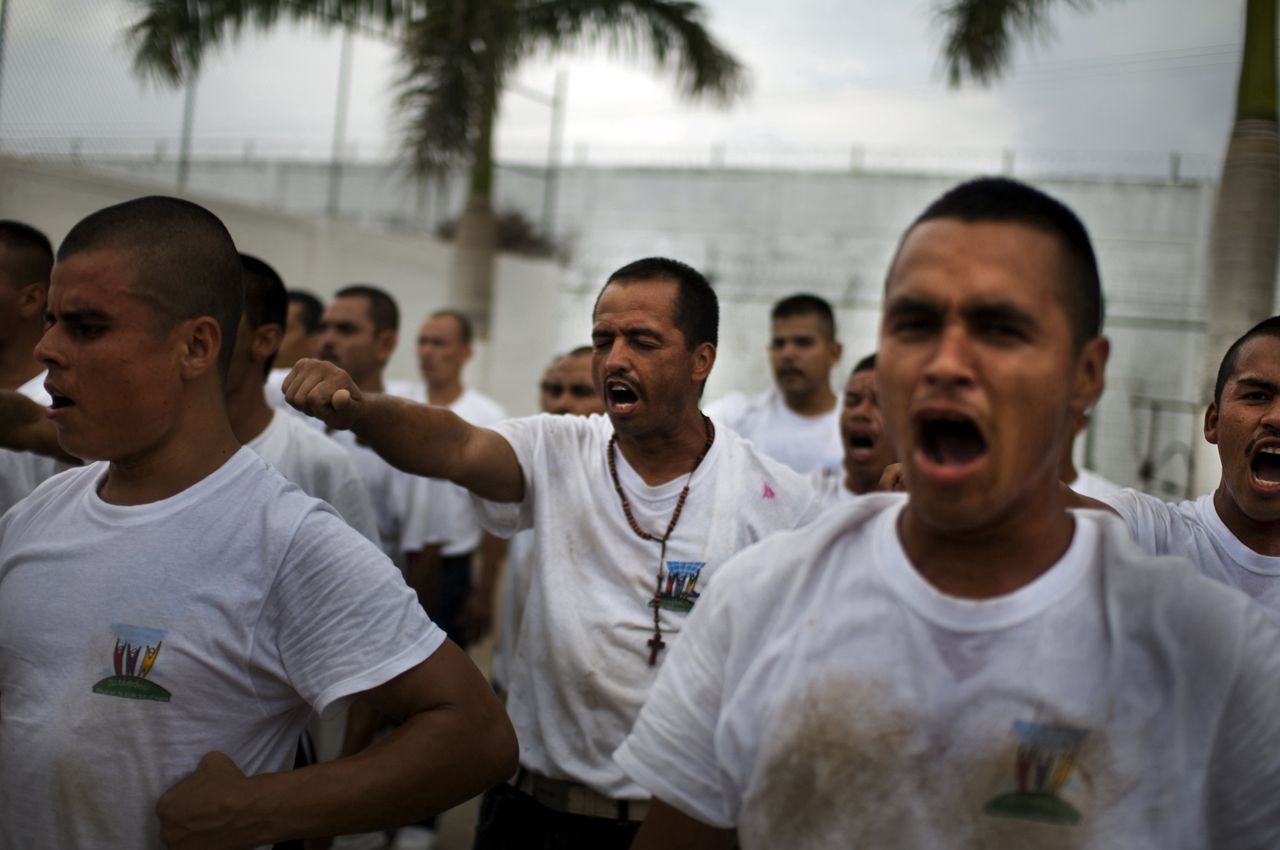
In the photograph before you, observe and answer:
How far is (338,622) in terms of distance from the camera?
2.23 metres

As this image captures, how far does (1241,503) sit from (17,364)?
12.3 ft

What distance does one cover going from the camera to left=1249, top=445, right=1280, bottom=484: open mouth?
3.34 meters

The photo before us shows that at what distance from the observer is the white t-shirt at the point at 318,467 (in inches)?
165

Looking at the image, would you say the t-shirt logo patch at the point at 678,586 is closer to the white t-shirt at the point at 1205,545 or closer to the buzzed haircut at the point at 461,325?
the white t-shirt at the point at 1205,545

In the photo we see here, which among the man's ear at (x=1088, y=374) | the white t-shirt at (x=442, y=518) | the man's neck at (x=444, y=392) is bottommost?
the white t-shirt at (x=442, y=518)

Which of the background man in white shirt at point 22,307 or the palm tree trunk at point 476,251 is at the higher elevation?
the palm tree trunk at point 476,251

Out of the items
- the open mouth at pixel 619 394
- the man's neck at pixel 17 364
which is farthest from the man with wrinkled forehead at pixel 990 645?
the man's neck at pixel 17 364

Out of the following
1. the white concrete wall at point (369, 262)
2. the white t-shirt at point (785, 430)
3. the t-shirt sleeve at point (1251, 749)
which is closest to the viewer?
the t-shirt sleeve at point (1251, 749)

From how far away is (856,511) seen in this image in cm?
198

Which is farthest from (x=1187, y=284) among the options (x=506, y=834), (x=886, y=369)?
(x=886, y=369)

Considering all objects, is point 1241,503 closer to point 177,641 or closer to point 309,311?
point 177,641

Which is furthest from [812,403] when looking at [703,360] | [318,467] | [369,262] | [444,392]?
[369,262]

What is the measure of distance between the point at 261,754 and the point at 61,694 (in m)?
0.37

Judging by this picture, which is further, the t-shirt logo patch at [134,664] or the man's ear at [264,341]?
the man's ear at [264,341]
